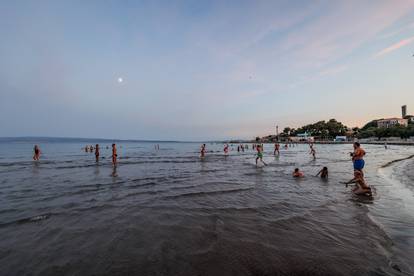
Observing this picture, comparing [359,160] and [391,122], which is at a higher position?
[391,122]

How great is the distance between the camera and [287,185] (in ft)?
36.1

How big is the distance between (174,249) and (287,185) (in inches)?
337

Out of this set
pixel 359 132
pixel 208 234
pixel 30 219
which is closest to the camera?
pixel 208 234

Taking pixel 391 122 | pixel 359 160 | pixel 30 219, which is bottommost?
pixel 30 219

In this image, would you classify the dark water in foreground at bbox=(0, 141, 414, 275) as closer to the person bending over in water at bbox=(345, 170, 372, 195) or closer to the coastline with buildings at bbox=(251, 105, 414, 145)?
the person bending over in water at bbox=(345, 170, 372, 195)

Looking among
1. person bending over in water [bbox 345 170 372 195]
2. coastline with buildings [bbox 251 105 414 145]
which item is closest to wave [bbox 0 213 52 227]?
person bending over in water [bbox 345 170 372 195]

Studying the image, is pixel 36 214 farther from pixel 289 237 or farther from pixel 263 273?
pixel 289 237

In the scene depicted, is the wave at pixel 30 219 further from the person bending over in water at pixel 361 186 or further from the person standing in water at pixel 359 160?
the person standing in water at pixel 359 160

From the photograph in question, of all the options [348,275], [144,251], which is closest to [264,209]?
[348,275]

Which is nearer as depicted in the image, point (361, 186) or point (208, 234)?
point (208, 234)

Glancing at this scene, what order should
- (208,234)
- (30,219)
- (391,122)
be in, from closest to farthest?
(208,234), (30,219), (391,122)

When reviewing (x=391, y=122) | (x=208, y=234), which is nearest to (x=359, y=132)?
(x=391, y=122)

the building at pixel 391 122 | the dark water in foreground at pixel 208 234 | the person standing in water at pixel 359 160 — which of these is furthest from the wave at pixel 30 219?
the building at pixel 391 122

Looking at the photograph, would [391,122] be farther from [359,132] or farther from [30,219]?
[30,219]
